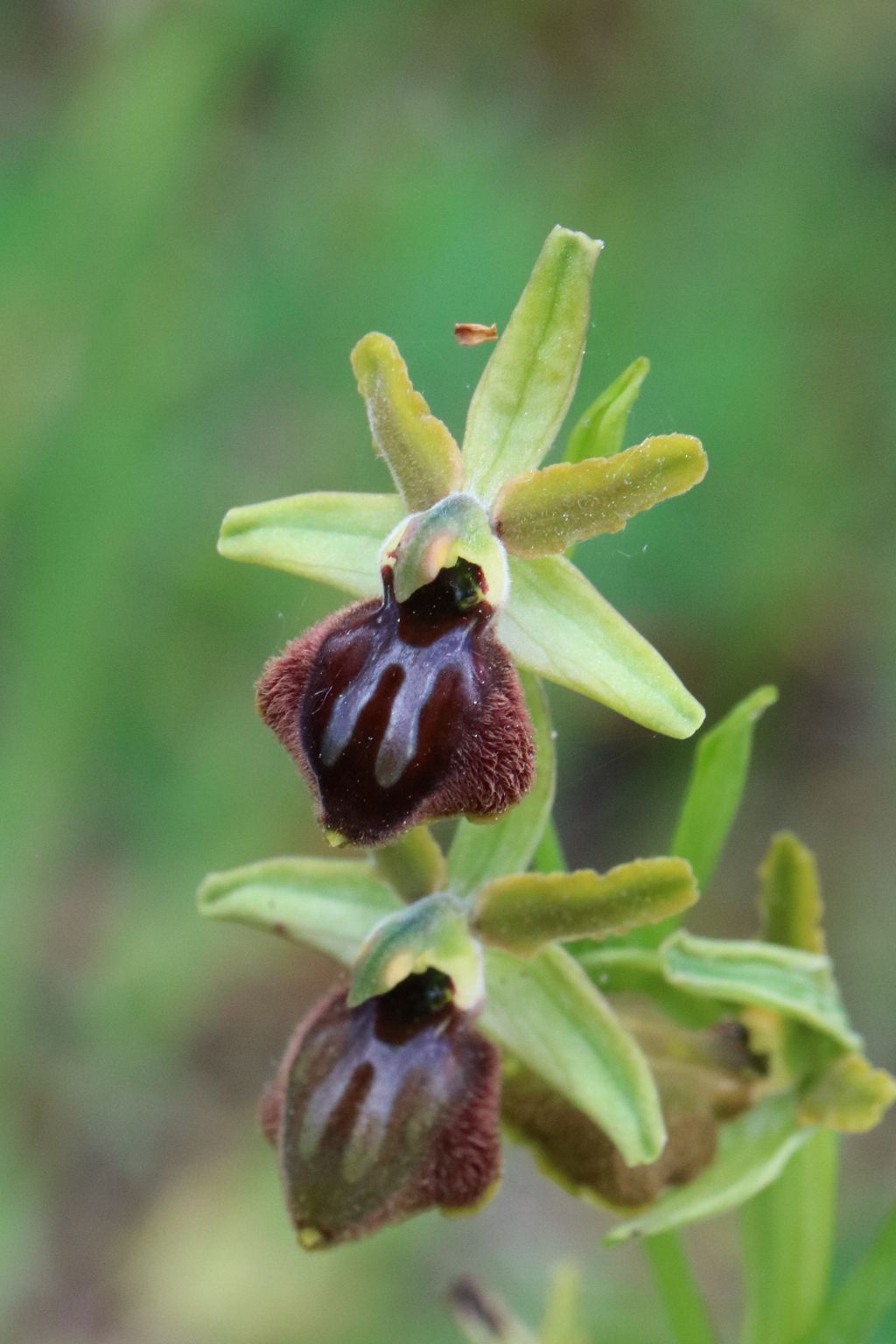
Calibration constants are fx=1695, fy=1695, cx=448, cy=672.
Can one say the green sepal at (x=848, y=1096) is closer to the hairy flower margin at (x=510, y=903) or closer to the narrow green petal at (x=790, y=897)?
the hairy flower margin at (x=510, y=903)

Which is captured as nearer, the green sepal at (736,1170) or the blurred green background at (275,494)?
the green sepal at (736,1170)

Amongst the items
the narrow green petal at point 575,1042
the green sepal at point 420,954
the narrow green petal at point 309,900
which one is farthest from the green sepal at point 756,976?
the narrow green petal at point 309,900

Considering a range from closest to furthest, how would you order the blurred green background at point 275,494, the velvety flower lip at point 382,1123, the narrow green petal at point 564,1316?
the velvety flower lip at point 382,1123 < the narrow green petal at point 564,1316 < the blurred green background at point 275,494

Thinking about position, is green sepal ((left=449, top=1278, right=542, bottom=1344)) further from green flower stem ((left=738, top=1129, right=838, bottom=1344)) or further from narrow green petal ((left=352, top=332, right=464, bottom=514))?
narrow green petal ((left=352, top=332, right=464, bottom=514))

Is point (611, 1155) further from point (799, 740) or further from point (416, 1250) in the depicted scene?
point (799, 740)

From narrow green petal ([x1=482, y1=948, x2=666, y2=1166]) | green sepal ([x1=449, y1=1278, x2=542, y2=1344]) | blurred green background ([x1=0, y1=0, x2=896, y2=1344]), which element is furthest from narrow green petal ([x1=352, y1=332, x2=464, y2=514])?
blurred green background ([x1=0, y1=0, x2=896, y2=1344])

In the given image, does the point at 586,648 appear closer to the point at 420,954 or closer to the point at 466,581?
the point at 466,581

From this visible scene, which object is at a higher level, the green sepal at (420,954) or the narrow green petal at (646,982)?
the green sepal at (420,954)

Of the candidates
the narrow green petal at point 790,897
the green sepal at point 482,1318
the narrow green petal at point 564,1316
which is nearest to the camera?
the narrow green petal at point 790,897
